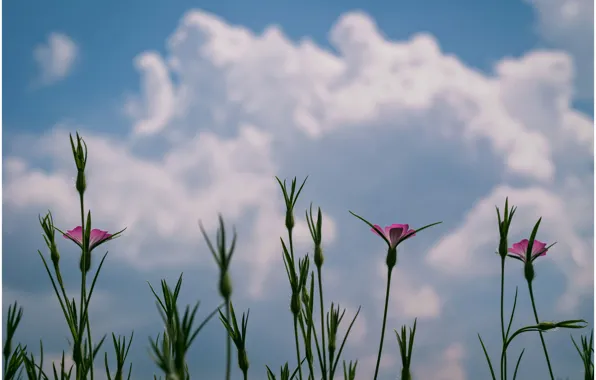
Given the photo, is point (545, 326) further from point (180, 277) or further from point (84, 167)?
point (84, 167)

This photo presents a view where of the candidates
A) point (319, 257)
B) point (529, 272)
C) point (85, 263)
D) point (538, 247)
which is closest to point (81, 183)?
point (85, 263)

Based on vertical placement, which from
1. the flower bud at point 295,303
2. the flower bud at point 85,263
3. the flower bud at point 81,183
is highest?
the flower bud at point 81,183

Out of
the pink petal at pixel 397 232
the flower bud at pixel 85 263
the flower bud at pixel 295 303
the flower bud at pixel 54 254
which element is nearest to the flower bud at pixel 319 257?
the flower bud at pixel 295 303

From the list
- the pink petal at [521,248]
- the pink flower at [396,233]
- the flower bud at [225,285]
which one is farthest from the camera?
the pink petal at [521,248]

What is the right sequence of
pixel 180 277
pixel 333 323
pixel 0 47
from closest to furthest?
pixel 333 323 < pixel 180 277 < pixel 0 47

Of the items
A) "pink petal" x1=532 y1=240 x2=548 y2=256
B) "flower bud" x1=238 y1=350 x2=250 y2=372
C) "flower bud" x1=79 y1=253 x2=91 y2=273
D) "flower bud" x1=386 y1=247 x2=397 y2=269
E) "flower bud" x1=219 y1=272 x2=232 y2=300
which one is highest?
"pink petal" x1=532 y1=240 x2=548 y2=256

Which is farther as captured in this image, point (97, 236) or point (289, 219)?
point (97, 236)

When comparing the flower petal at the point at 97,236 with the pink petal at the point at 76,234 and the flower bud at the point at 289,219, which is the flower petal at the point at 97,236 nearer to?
the pink petal at the point at 76,234

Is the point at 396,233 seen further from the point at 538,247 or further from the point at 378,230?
the point at 538,247

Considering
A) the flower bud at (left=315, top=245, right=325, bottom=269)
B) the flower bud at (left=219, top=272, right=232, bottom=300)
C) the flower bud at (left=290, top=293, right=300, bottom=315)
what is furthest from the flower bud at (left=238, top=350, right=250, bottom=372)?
the flower bud at (left=219, top=272, right=232, bottom=300)

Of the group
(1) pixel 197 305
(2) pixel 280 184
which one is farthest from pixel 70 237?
(1) pixel 197 305

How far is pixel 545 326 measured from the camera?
1.55 m

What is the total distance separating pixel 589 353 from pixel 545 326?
598mm

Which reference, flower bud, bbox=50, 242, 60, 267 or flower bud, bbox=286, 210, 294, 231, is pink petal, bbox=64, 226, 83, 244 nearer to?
flower bud, bbox=50, 242, 60, 267
